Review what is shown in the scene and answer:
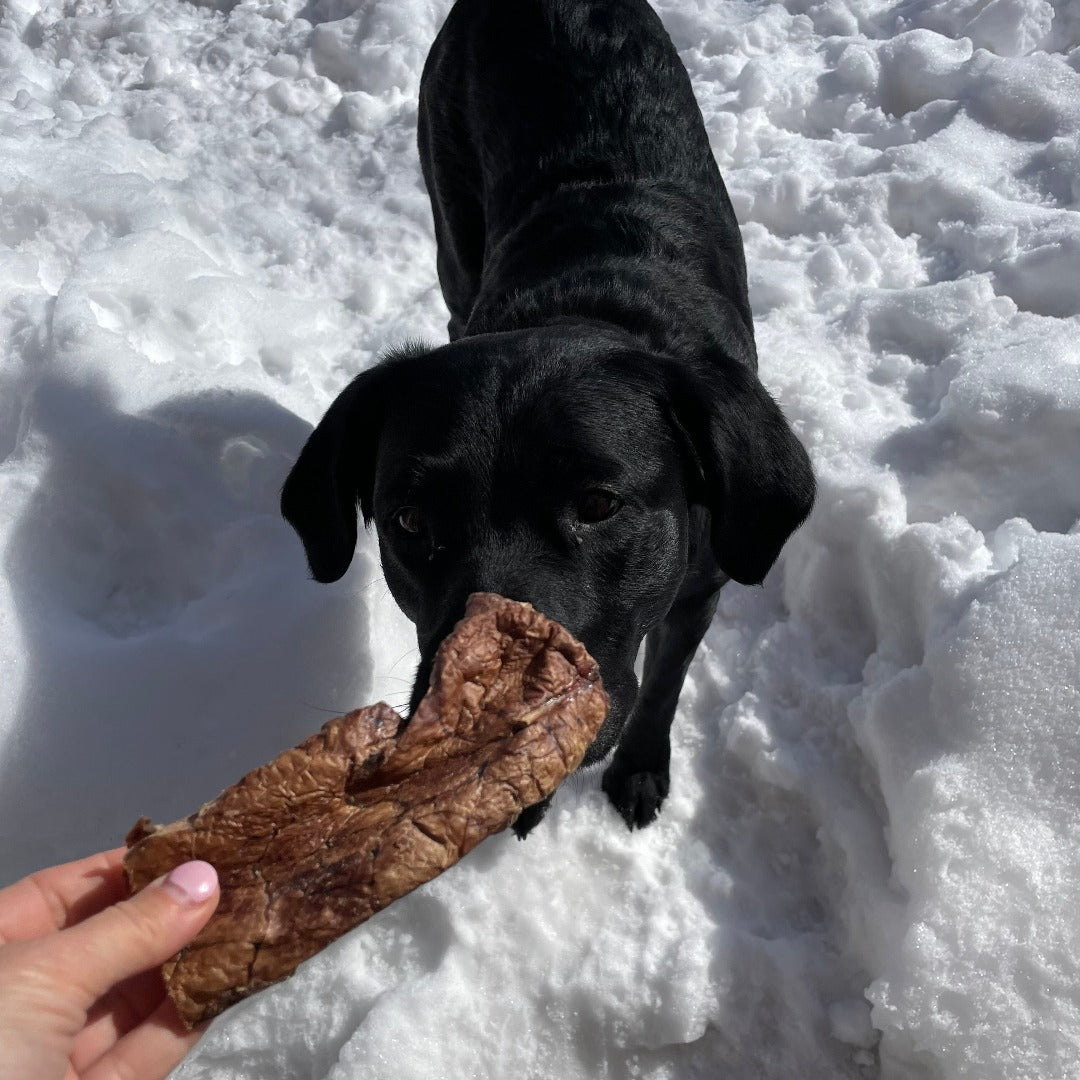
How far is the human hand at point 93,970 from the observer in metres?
1.27

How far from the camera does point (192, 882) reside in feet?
4.65

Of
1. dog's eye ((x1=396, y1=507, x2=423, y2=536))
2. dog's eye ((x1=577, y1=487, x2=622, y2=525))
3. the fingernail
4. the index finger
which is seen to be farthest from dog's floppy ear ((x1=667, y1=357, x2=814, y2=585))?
the index finger

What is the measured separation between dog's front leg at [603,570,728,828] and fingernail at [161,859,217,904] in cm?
131

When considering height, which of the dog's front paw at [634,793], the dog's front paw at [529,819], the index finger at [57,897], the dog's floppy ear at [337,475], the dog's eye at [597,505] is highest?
the dog's eye at [597,505]

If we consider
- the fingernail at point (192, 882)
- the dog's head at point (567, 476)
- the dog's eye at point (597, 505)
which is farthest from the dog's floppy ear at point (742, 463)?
the fingernail at point (192, 882)

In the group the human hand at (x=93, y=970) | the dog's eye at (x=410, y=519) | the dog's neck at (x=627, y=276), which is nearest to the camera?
the human hand at (x=93, y=970)

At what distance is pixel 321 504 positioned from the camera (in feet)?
7.75

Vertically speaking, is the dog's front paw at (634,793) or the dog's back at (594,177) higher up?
the dog's back at (594,177)

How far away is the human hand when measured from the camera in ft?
4.17

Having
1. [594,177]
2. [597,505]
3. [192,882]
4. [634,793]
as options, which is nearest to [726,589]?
[634,793]

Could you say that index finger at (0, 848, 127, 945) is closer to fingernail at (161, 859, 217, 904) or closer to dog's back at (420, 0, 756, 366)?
fingernail at (161, 859, 217, 904)

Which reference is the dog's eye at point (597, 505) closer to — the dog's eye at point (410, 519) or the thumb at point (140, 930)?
the dog's eye at point (410, 519)

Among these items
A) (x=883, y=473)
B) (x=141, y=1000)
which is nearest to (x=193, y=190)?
(x=883, y=473)

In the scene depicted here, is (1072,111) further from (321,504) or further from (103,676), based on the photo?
(103,676)
